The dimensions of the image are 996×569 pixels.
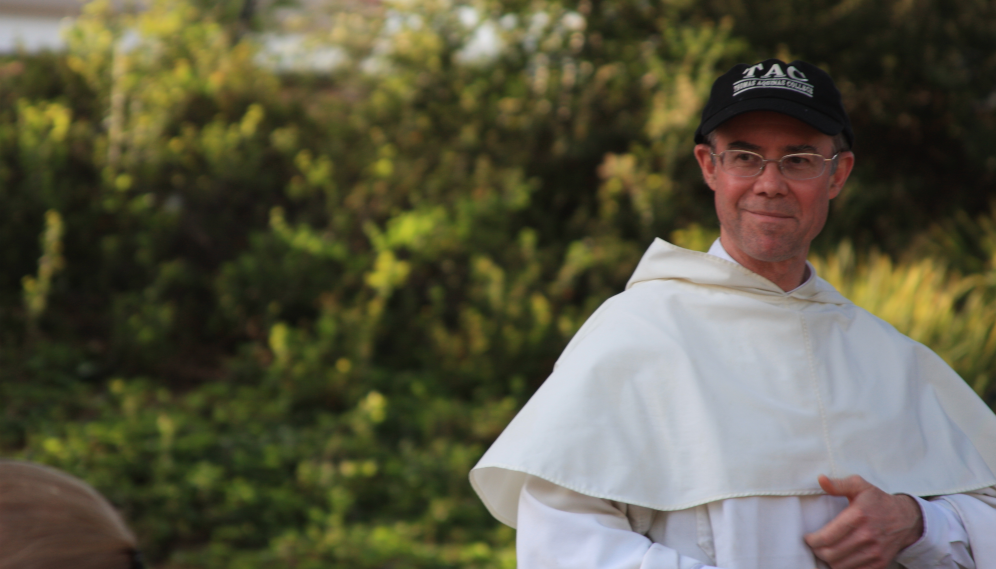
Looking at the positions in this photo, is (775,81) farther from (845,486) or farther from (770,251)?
(845,486)

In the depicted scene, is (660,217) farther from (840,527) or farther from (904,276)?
(840,527)

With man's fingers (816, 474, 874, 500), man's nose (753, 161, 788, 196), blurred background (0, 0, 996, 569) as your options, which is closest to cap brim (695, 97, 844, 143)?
man's nose (753, 161, 788, 196)

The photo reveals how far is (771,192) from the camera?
6.75 ft

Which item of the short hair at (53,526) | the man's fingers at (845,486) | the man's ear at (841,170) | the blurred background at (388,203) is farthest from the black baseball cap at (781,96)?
the blurred background at (388,203)

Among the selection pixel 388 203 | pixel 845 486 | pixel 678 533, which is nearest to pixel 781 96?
pixel 845 486

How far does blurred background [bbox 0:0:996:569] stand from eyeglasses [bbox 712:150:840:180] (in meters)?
3.65

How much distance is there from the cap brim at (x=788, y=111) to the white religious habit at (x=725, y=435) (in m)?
0.35

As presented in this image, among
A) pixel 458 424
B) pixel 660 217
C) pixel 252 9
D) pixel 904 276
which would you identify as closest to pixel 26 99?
pixel 252 9

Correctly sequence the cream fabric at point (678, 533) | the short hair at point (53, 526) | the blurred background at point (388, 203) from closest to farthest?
the short hair at point (53, 526), the cream fabric at point (678, 533), the blurred background at point (388, 203)

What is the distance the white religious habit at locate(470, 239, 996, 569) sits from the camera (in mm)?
1834

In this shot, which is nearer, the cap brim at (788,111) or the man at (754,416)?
the man at (754,416)

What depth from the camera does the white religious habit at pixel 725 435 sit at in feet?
6.02

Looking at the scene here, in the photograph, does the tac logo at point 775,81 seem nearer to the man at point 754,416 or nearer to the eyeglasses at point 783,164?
the man at point 754,416

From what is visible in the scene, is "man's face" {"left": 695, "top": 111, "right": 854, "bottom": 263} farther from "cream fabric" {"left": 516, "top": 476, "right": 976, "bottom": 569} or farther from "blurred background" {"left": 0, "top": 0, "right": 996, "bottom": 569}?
"blurred background" {"left": 0, "top": 0, "right": 996, "bottom": 569}
